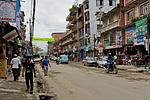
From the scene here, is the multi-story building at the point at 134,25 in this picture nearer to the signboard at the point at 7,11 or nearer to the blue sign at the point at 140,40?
the blue sign at the point at 140,40

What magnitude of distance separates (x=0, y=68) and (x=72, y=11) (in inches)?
2188

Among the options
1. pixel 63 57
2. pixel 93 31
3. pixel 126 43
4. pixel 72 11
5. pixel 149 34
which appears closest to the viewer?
pixel 149 34

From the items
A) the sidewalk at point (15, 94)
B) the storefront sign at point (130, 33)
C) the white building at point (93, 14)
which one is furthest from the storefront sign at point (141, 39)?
the white building at point (93, 14)

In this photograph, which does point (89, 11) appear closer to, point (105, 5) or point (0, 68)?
point (105, 5)

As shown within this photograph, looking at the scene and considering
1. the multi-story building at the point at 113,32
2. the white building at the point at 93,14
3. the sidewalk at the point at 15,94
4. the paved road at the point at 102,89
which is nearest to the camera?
the sidewalk at the point at 15,94

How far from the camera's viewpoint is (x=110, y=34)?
120 ft

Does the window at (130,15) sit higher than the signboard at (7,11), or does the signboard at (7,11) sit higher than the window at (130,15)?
the window at (130,15)

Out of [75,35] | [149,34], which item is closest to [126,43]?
[149,34]

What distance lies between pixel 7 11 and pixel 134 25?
2105 centimetres

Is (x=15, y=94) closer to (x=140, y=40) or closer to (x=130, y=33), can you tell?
(x=140, y=40)

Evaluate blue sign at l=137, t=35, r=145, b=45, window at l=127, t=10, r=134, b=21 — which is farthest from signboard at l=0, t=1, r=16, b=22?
window at l=127, t=10, r=134, b=21

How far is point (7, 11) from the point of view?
12438mm

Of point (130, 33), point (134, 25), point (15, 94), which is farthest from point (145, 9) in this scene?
point (15, 94)

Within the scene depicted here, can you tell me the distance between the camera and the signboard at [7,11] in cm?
1227
